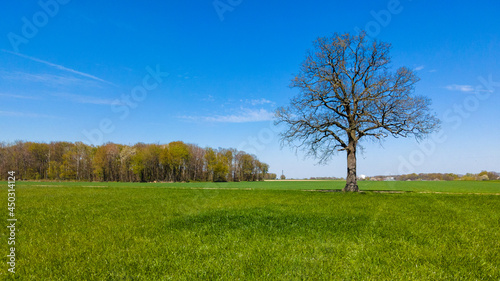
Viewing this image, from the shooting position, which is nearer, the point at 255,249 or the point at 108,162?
the point at 255,249

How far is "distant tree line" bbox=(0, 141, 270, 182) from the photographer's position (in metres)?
87.1

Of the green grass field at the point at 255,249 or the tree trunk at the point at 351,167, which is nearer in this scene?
the green grass field at the point at 255,249

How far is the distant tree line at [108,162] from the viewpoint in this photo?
8712 centimetres

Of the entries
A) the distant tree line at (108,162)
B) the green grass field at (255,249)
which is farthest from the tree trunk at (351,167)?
the distant tree line at (108,162)

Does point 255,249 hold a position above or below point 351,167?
below

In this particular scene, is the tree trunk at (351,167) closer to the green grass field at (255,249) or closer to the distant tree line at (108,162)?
the green grass field at (255,249)

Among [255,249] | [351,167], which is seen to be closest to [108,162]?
[351,167]

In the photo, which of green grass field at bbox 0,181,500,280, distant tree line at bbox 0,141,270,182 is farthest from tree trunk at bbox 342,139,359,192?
distant tree line at bbox 0,141,270,182

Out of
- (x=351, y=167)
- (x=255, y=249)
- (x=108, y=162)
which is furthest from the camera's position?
(x=108, y=162)

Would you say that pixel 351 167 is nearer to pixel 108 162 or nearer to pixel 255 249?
pixel 255 249

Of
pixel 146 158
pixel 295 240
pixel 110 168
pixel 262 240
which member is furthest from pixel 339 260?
pixel 110 168

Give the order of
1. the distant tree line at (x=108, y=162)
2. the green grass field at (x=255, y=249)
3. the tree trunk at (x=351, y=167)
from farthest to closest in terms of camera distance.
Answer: the distant tree line at (x=108, y=162)
the tree trunk at (x=351, y=167)
the green grass field at (x=255, y=249)

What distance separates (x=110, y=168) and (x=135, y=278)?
336ft

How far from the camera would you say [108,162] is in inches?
3622
